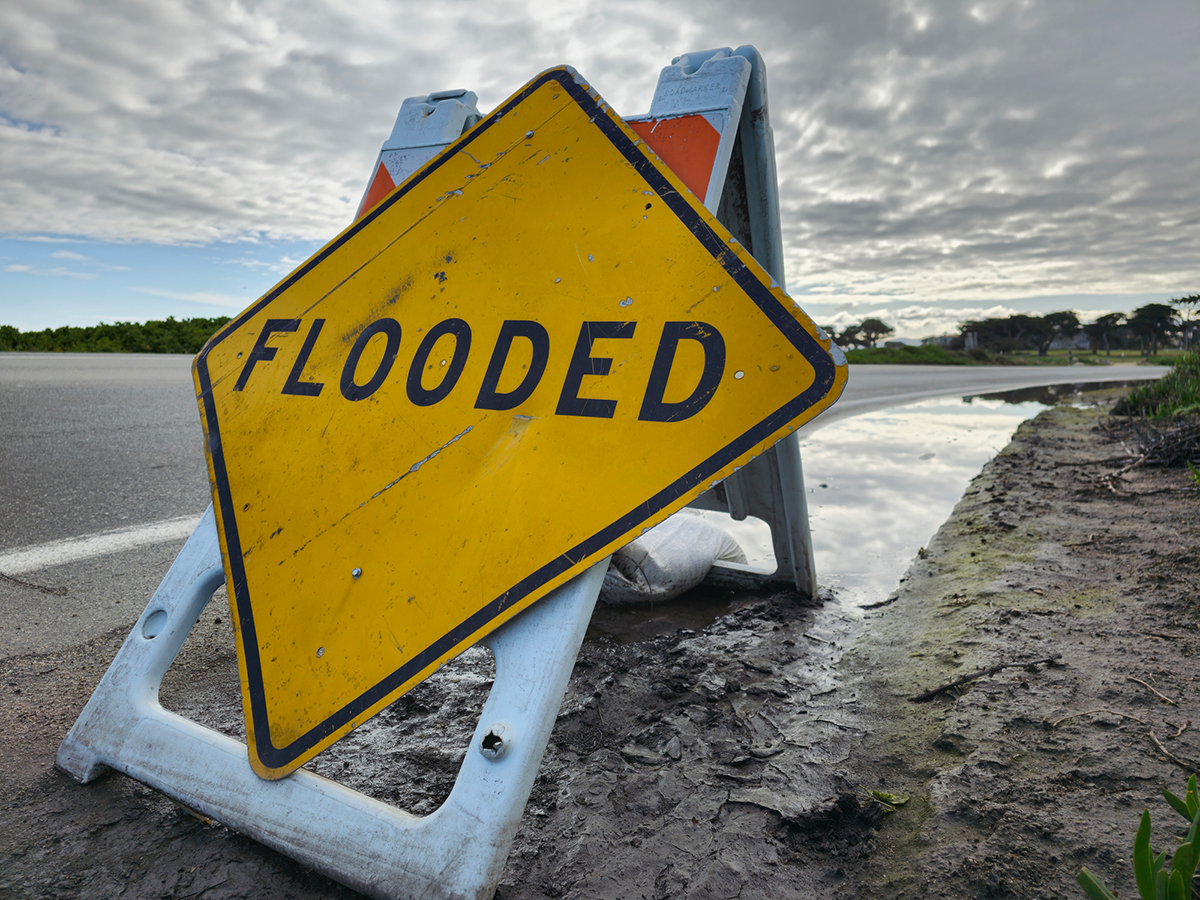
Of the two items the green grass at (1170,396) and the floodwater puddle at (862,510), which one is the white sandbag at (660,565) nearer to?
the floodwater puddle at (862,510)

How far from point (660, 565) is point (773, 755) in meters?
1.03

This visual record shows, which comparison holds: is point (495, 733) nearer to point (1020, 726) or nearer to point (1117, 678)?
point (1020, 726)

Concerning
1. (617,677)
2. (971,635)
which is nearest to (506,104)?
(617,677)

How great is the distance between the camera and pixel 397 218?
1578 millimetres

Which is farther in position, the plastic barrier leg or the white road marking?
the white road marking

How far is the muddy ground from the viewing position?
117cm

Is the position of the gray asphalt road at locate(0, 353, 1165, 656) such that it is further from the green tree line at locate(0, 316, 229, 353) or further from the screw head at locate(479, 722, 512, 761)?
the green tree line at locate(0, 316, 229, 353)

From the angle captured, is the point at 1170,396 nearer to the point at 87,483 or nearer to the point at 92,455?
the point at 87,483

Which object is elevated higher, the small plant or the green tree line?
the green tree line

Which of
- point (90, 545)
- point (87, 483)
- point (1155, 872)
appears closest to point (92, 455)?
point (87, 483)

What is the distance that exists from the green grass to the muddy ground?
528cm

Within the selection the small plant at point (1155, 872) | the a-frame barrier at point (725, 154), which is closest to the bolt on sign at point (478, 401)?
the a-frame barrier at point (725, 154)

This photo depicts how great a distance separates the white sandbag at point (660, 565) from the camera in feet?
8.23

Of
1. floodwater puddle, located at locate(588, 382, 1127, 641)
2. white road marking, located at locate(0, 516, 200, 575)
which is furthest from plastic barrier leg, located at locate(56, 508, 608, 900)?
white road marking, located at locate(0, 516, 200, 575)
